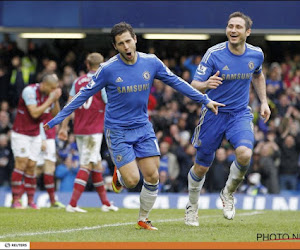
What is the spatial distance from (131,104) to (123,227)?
1.75m

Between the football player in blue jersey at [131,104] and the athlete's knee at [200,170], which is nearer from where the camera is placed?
the football player in blue jersey at [131,104]

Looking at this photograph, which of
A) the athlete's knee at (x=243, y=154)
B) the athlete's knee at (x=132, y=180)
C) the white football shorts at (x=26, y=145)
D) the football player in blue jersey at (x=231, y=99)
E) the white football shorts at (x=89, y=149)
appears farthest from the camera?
the white football shorts at (x=26, y=145)

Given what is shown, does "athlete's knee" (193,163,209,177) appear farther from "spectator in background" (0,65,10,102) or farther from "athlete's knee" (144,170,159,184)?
"spectator in background" (0,65,10,102)

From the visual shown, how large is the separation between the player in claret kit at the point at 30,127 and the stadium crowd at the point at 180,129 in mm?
3759

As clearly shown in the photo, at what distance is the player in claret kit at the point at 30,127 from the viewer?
1505 centimetres

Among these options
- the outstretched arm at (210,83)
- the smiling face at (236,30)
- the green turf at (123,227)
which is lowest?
the green turf at (123,227)

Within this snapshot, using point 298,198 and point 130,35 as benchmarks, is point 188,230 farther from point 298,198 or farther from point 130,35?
point 298,198

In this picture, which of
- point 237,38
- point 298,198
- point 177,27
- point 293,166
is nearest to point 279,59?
point 177,27

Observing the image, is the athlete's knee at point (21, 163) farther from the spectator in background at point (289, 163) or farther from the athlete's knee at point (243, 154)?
the spectator in background at point (289, 163)

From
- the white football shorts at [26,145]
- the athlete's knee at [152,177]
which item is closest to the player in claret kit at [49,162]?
the white football shorts at [26,145]

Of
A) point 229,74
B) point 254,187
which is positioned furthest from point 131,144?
point 254,187

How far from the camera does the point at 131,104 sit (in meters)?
10.6

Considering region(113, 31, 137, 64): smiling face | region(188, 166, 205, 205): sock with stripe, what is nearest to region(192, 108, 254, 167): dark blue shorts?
region(188, 166, 205, 205): sock with stripe

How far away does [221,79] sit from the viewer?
10.6m
